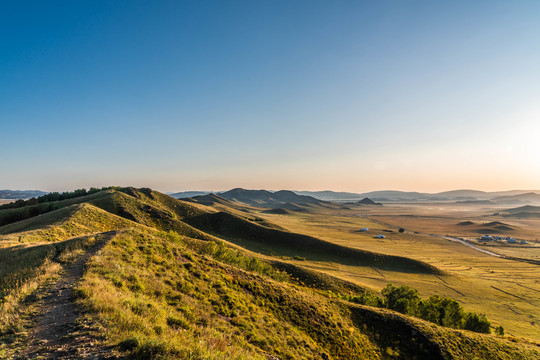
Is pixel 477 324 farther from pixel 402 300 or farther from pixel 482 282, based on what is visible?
pixel 482 282

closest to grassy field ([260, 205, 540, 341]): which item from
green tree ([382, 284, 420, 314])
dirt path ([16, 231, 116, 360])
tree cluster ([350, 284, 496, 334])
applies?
tree cluster ([350, 284, 496, 334])

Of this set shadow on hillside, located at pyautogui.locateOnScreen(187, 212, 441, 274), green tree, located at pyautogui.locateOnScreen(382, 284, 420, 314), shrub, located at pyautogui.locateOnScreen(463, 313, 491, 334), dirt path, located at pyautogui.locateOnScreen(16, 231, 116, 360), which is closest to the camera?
dirt path, located at pyautogui.locateOnScreen(16, 231, 116, 360)

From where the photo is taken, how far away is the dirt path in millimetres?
7621

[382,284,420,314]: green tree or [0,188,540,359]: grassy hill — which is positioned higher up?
[0,188,540,359]: grassy hill

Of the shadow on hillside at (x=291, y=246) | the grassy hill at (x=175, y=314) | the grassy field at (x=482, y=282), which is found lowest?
the grassy field at (x=482, y=282)

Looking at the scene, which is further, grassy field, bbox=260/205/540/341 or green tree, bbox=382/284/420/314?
grassy field, bbox=260/205/540/341

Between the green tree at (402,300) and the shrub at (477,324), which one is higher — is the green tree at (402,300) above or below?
above

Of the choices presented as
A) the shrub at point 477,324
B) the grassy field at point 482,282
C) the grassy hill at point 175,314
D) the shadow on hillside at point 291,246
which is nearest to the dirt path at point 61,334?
the grassy hill at point 175,314

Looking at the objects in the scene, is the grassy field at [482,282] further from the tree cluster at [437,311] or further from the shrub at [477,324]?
the tree cluster at [437,311]

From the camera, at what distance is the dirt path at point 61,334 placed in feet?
25.0

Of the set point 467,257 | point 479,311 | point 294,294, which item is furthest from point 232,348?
point 467,257

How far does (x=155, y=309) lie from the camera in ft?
41.2

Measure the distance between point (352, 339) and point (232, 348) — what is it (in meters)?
18.5

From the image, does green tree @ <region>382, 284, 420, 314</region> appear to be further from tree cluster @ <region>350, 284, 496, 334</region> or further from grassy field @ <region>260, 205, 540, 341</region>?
grassy field @ <region>260, 205, 540, 341</region>
